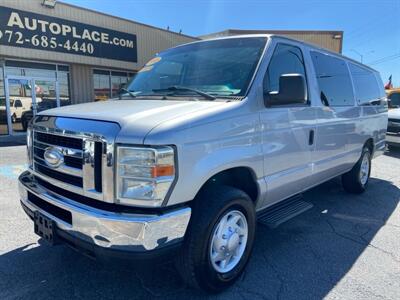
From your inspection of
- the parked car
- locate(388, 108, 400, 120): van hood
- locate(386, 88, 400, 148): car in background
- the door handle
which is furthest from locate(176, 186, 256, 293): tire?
the parked car

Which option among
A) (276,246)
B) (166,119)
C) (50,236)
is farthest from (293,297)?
(50,236)

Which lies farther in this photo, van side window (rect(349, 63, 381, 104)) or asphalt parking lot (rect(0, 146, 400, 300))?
van side window (rect(349, 63, 381, 104))

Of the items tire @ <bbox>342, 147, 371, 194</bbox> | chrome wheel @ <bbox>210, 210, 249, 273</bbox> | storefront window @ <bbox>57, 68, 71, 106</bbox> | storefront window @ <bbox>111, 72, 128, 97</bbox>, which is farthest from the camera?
storefront window @ <bbox>111, 72, 128, 97</bbox>

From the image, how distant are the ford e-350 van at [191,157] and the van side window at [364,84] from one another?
1.39 meters

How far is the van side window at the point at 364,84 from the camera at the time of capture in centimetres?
528

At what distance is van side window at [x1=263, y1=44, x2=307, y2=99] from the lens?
10.4ft

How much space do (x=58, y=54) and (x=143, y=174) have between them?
1318 centimetres

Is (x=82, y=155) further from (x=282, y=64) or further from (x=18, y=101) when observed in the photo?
(x=18, y=101)

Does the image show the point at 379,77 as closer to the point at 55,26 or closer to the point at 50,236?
the point at 50,236

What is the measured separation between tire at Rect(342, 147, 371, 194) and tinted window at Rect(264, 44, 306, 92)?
2.51 meters

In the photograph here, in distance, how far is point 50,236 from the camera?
2.54 metres

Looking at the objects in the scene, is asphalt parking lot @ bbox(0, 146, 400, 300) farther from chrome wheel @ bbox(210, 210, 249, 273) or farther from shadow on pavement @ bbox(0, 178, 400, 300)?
chrome wheel @ bbox(210, 210, 249, 273)

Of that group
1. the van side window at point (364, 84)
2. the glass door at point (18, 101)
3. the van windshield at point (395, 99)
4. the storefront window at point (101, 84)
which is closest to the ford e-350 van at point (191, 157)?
the van side window at point (364, 84)

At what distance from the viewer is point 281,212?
3641 millimetres
